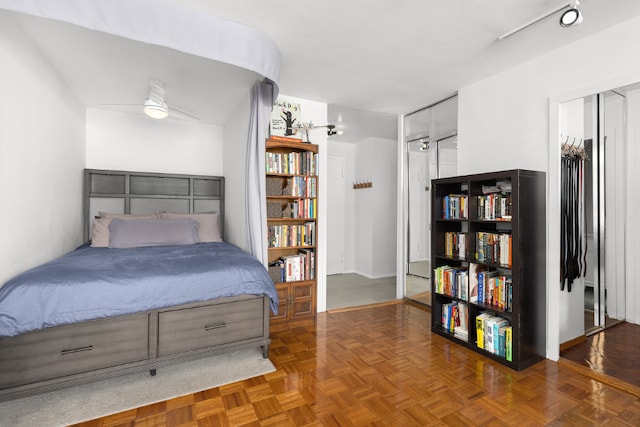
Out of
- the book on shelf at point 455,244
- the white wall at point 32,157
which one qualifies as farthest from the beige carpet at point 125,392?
the book on shelf at point 455,244

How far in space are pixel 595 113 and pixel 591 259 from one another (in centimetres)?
119

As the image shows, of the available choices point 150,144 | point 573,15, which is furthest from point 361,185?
point 573,15

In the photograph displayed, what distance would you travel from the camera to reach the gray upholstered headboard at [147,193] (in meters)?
3.88

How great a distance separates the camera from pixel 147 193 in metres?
4.12

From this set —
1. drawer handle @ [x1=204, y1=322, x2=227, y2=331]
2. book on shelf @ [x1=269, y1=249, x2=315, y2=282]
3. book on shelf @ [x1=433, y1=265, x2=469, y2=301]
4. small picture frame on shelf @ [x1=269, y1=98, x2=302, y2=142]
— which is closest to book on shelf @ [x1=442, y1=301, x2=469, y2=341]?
book on shelf @ [x1=433, y1=265, x2=469, y2=301]

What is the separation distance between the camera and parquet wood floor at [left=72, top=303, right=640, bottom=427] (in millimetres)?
1834

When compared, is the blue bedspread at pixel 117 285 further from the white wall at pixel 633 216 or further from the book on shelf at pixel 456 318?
the white wall at pixel 633 216

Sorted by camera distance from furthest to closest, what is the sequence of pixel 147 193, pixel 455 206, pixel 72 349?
1. pixel 147 193
2. pixel 455 206
3. pixel 72 349

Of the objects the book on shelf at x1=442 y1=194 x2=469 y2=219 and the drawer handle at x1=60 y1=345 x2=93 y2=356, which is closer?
the drawer handle at x1=60 y1=345 x2=93 y2=356

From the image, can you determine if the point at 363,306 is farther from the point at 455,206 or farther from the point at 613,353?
the point at 613,353

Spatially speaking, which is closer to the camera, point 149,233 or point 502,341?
point 502,341

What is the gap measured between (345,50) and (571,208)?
2.29 meters

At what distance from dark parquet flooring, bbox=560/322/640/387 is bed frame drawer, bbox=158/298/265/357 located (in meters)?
2.60

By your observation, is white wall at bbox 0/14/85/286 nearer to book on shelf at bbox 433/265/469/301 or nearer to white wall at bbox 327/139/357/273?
book on shelf at bbox 433/265/469/301
